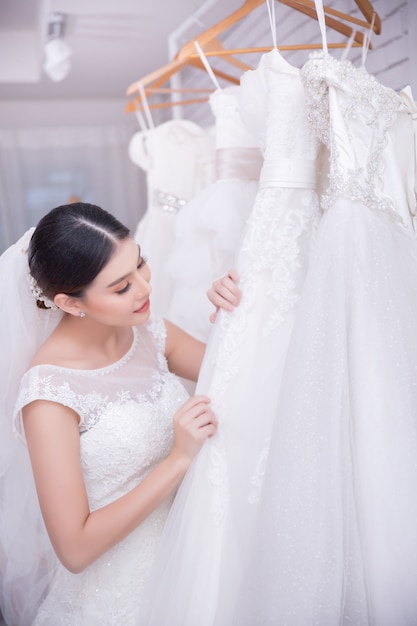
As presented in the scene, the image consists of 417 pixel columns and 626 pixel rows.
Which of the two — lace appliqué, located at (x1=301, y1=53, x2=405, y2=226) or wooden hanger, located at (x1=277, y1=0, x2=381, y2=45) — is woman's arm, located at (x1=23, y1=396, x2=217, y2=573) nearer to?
lace appliqué, located at (x1=301, y1=53, x2=405, y2=226)

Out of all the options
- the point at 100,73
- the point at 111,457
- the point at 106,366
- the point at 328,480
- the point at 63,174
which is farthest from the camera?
the point at 63,174

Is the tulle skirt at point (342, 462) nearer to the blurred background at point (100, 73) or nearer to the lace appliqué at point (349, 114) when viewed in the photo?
the lace appliqué at point (349, 114)

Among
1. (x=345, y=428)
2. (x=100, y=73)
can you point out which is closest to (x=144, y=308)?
(x=345, y=428)

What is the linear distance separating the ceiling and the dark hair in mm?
1282

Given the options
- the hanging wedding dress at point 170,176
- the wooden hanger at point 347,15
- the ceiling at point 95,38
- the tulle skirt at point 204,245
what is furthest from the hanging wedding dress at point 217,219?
the ceiling at point 95,38

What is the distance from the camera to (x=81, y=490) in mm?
1192

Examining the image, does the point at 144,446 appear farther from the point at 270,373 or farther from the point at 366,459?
the point at 366,459

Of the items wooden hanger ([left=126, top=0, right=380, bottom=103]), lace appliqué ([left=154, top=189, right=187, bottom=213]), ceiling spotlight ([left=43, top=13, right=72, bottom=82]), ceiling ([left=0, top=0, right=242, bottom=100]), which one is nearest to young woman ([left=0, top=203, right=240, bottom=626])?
wooden hanger ([left=126, top=0, right=380, bottom=103])

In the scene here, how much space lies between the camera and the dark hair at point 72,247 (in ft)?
4.03

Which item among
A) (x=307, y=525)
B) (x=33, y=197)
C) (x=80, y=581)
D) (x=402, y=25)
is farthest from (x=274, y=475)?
(x=33, y=197)

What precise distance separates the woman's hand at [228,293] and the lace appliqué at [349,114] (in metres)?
0.24

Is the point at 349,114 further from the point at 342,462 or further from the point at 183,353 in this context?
the point at 183,353

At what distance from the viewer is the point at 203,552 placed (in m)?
1.08

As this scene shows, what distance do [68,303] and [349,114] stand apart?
68 cm
